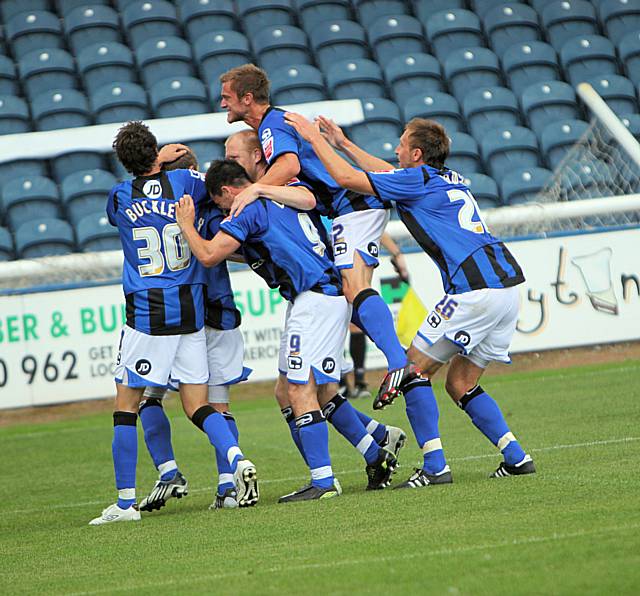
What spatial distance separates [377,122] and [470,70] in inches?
76.2

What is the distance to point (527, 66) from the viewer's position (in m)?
16.7

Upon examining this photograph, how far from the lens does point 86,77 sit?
52.1ft

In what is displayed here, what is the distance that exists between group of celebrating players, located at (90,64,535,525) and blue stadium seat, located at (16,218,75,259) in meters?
7.79

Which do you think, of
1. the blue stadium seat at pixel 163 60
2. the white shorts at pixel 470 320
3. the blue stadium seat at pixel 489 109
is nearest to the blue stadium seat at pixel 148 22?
the blue stadium seat at pixel 163 60

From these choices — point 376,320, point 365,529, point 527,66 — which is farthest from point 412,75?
point 365,529

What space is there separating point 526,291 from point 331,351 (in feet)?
22.5

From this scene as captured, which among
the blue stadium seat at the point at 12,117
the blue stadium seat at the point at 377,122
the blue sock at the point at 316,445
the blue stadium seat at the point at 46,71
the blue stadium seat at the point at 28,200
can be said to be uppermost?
the blue stadium seat at the point at 46,71

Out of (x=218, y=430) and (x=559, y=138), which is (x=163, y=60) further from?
(x=218, y=430)

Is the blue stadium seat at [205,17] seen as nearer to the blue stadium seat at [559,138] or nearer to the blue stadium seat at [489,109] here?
the blue stadium seat at [489,109]

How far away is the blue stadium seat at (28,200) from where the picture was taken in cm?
1404

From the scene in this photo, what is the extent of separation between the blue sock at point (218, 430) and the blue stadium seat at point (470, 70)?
11.3 meters

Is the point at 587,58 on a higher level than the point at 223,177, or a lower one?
higher

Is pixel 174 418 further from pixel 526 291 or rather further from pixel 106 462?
pixel 526 291

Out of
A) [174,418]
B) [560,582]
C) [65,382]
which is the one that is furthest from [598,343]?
[560,582]
